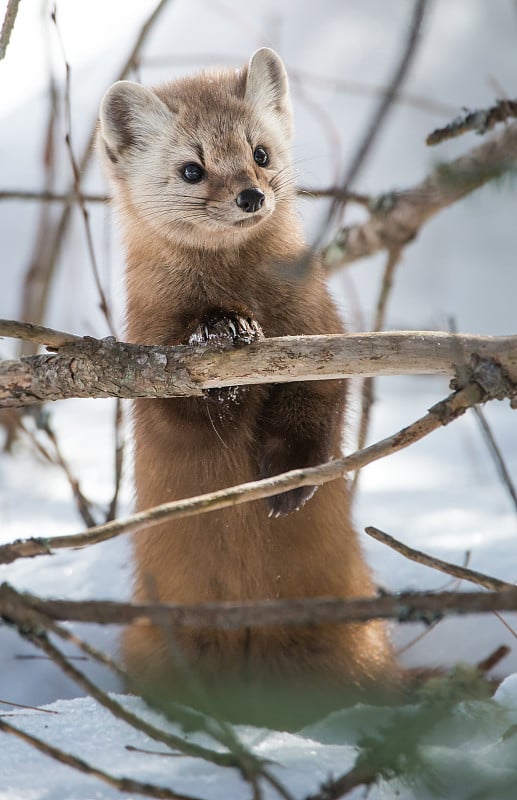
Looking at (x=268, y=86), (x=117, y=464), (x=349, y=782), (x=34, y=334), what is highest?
(x=268, y=86)

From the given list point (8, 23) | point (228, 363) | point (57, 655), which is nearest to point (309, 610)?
point (57, 655)

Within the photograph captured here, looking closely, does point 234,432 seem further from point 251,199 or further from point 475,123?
point 475,123

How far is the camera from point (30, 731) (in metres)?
2.01

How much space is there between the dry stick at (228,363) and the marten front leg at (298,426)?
49 cm

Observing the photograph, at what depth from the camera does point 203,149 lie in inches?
115

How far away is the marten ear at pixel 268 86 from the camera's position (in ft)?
10.4

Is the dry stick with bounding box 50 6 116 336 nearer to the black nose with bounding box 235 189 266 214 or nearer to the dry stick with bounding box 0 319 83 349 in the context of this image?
the black nose with bounding box 235 189 266 214

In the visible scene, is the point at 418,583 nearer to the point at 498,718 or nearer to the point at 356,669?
the point at 356,669

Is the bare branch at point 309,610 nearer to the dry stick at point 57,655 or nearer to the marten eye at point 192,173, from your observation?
the dry stick at point 57,655

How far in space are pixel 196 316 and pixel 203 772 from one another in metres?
1.30

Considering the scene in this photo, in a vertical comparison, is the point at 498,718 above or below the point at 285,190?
below

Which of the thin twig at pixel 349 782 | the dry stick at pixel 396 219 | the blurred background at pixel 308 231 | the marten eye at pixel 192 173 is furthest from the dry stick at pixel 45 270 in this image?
the thin twig at pixel 349 782

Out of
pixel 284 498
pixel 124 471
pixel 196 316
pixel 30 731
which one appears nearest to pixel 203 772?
pixel 30 731

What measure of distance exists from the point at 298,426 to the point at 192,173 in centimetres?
89
